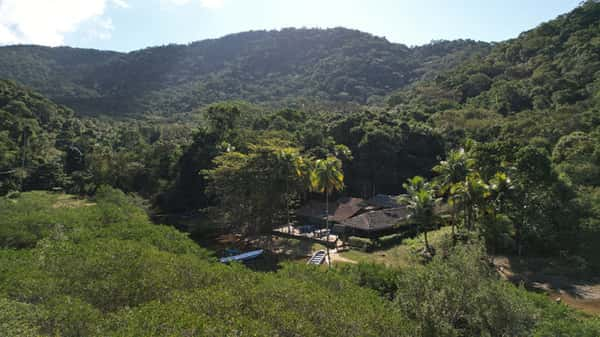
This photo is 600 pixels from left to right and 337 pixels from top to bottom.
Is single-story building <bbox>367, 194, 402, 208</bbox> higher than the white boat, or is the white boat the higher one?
single-story building <bbox>367, 194, 402, 208</bbox>

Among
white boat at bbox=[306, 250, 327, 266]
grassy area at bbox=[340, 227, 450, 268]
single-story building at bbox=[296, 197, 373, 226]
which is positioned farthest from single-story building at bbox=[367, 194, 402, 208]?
white boat at bbox=[306, 250, 327, 266]

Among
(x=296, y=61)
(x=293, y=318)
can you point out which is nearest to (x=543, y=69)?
(x=293, y=318)

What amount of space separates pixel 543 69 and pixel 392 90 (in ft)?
222

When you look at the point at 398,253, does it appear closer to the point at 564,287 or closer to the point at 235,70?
the point at 564,287

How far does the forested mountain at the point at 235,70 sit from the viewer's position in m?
122

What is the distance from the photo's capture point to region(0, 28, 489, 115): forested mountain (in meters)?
122

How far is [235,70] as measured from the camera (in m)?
163

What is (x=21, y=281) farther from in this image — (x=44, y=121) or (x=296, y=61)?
(x=296, y=61)

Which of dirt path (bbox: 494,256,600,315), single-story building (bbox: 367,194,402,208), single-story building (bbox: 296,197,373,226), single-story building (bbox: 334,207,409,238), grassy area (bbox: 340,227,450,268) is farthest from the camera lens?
single-story building (bbox: 367,194,402,208)

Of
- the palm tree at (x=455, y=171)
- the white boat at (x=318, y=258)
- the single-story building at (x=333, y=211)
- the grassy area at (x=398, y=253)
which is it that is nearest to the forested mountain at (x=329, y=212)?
the palm tree at (x=455, y=171)

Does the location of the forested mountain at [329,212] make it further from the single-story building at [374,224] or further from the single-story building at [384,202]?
the single-story building at [384,202]

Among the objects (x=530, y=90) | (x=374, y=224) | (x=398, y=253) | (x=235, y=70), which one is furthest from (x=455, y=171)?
(x=235, y=70)

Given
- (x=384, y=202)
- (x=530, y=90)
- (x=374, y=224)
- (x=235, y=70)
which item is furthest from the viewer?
(x=235, y=70)

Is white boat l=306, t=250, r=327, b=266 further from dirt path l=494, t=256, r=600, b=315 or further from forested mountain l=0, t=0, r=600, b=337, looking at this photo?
dirt path l=494, t=256, r=600, b=315
